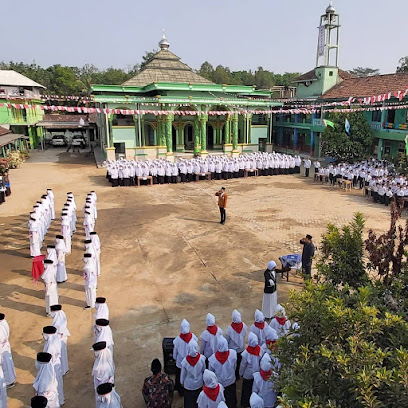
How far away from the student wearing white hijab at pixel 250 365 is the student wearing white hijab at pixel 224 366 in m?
0.20

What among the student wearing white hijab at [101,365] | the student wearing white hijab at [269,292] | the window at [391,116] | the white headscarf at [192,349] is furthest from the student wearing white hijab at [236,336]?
the window at [391,116]

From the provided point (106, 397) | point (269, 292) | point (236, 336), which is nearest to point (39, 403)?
point (106, 397)

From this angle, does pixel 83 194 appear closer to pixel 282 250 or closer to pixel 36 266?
pixel 36 266

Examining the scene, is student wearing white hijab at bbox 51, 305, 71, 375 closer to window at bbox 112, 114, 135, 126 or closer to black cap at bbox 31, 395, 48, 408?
black cap at bbox 31, 395, 48, 408

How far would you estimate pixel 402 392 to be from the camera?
2670mm

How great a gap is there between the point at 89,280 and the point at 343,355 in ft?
19.5

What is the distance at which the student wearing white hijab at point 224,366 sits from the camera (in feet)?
16.6

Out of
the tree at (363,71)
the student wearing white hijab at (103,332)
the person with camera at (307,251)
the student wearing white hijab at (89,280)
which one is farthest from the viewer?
the tree at (363,71)

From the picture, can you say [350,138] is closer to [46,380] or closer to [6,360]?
[6,360]

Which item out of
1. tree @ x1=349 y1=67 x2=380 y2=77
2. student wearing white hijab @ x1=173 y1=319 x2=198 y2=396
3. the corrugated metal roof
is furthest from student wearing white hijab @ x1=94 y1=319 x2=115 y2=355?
tree @ x1=349 y1=67 x2=380 y2=77

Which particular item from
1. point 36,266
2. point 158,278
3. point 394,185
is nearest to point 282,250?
point 158,278

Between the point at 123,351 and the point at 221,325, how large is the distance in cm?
187

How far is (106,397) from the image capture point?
15.1 ft

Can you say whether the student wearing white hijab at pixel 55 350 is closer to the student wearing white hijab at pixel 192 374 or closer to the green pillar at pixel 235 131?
the student wearing white hijab at pixel 192 374
